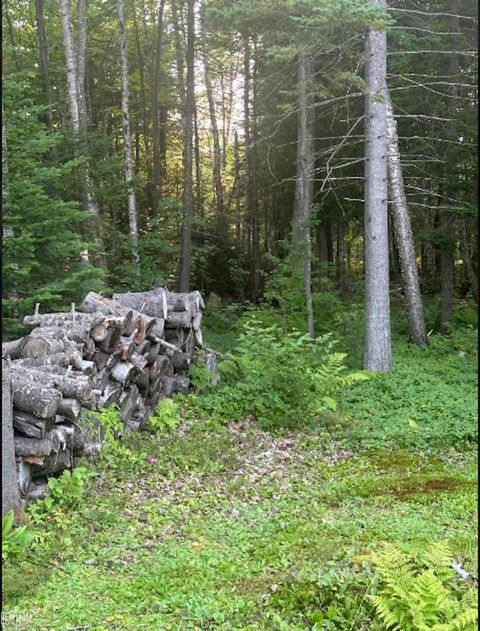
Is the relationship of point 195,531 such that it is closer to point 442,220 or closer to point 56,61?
point 442,220

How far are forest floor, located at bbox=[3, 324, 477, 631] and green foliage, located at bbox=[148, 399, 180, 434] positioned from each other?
148 mm

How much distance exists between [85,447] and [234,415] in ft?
10.4

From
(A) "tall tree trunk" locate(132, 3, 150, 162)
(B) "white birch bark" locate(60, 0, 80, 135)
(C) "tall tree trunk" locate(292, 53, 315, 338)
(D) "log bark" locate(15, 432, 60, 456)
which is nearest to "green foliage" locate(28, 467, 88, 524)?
(D) "log bark" locate(15, 432, 60, 456)

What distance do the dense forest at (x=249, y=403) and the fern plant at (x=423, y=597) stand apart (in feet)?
0.05

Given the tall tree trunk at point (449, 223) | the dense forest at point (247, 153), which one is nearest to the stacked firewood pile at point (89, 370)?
the dense forest at point (247, 153)

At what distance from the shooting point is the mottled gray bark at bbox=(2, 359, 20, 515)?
485 cm

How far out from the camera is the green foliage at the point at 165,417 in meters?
8.37

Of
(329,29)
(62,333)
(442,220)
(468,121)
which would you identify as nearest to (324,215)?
(442,220)

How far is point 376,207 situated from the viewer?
1177 centimetres

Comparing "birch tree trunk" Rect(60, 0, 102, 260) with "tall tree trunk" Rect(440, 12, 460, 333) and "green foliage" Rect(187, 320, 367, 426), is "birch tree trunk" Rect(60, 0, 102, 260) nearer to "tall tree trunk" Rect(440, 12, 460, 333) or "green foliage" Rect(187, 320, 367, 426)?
"green foliage" Rect(187, 320, 367, 426)

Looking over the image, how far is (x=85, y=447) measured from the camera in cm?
643

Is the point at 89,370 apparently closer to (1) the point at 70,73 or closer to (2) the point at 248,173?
(1) the point at 70,73

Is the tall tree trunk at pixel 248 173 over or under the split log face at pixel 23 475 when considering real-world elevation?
over

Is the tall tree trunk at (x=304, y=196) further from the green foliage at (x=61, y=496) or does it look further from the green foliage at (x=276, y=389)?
the green foliage at (x=61, y=496)
